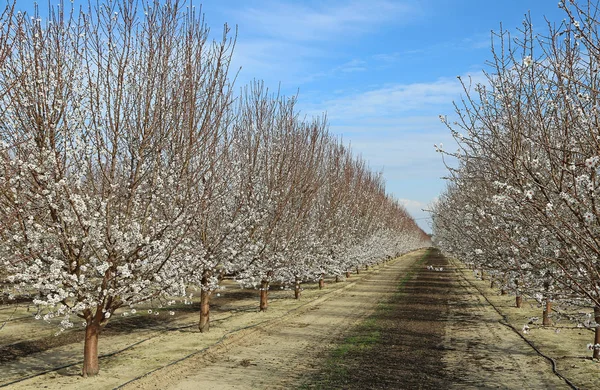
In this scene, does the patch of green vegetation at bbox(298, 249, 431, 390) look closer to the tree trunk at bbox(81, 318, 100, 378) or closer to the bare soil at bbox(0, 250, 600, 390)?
the bare soil at bbox(0, 250, 600, 390)

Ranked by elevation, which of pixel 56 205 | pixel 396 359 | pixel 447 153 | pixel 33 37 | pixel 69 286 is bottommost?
pixel 396 359

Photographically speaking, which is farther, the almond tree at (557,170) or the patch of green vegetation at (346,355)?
the patch of green vegetation at (346,355)

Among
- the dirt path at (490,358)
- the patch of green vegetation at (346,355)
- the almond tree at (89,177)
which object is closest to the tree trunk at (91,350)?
the almond tree at (89,177)

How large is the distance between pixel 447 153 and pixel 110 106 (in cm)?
671

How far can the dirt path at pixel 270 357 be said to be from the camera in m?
10.1

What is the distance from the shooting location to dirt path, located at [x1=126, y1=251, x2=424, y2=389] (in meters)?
10.1

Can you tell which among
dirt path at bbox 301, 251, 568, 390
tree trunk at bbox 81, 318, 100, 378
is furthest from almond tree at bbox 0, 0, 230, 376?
dirt path at bbox 301, 251, 568, 390

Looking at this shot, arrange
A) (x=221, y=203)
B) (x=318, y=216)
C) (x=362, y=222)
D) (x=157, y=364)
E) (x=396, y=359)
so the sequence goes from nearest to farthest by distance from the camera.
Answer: (x=157, y=364), (x=396, y=359), (x=221, y=203), (x=318, y=216), (x=362, y=222)

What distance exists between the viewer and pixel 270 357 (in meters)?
12.3

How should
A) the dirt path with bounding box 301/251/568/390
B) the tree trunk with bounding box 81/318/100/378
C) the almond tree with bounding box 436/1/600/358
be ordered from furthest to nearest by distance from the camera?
the dirt path with bounding box 301/251/568/390 → the tree trunk with bounding box 81/318/100/378 → the almond tree with bounding box 436/1/600/358

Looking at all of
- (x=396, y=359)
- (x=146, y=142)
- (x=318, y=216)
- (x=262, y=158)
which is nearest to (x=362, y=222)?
(x=318, y=216)

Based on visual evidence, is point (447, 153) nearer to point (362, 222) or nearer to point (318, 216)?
point (318, 216)

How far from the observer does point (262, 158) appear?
19.0 metres

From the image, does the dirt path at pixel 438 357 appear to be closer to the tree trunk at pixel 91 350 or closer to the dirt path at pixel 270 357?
the dirt path at pixel 270 357
